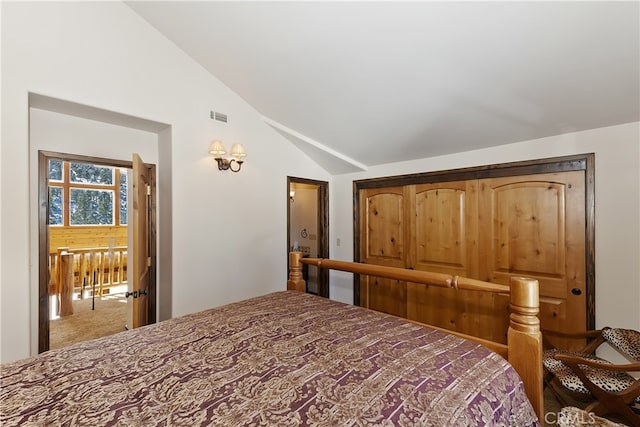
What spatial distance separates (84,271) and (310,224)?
445cm

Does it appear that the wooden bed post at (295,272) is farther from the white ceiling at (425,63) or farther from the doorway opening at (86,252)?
the doorway opening at (86,252)

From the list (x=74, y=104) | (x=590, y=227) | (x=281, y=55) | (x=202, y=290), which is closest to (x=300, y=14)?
(x=281, y=55)

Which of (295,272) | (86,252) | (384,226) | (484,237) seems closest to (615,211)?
(484,237)

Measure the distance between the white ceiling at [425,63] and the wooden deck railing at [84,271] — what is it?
160 inches

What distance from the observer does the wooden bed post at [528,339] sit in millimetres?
1224

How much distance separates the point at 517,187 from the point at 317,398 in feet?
8.95

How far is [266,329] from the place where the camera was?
1525mm

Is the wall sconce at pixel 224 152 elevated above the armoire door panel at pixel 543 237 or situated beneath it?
elevated above

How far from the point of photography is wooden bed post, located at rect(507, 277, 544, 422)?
1.22m

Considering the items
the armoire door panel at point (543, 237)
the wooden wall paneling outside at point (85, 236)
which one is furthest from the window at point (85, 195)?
the armoire door panel at point (543, 237)

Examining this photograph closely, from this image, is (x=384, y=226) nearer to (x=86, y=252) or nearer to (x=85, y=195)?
A: (x=86, y=252)

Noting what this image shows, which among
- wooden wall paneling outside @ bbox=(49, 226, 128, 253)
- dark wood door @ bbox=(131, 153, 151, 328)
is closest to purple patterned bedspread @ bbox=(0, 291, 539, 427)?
dark wood door @ bbox=(131, 153, 151, 328)

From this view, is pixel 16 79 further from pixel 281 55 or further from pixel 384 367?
pixel 384 367

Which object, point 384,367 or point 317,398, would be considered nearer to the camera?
point 317,398
